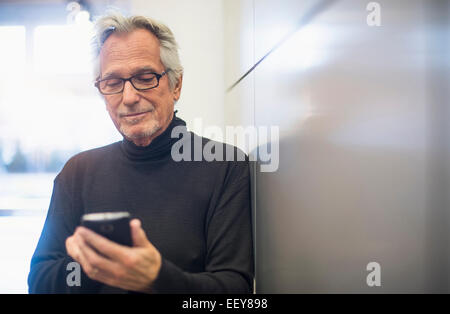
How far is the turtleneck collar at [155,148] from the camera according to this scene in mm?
917

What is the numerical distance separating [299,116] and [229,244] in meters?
0.36

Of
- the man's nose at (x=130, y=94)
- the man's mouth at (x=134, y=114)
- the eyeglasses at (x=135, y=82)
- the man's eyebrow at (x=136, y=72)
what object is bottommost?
the man's mouth at (x=134, y=114)

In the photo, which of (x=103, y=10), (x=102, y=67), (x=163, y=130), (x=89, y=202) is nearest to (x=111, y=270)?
(x=89, y=202)

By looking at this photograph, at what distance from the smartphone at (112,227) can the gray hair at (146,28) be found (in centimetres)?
38

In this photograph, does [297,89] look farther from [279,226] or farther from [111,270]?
[111,270]

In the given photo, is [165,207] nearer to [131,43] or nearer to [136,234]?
[136,234]

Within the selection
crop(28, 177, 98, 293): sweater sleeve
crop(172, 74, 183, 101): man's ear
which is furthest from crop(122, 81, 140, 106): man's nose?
crop(28, 177, 98, 293): sweater sleeve

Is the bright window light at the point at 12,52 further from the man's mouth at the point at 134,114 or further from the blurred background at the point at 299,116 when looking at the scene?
the man's mouth at the point at 134,114

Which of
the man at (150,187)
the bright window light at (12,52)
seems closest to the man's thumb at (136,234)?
the man at (150,187)

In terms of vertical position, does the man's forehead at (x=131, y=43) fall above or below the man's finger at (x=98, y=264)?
above

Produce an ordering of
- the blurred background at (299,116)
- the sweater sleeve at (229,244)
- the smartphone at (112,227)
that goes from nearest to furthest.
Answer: the blurred background at (299,116) → the smartphone at (112,227) → the sweater sleeve at (229,244)

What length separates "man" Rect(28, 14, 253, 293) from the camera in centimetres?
85

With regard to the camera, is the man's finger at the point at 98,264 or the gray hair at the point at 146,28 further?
the gray hair at the point at 146,28
